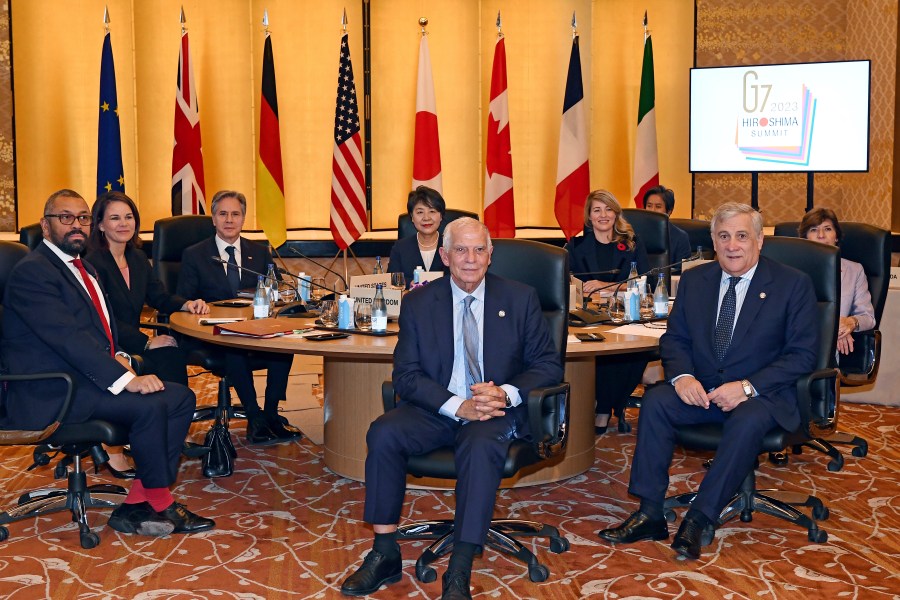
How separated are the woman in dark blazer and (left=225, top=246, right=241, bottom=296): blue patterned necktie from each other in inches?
32.7

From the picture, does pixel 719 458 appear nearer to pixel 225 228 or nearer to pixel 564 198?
pixel 225 228

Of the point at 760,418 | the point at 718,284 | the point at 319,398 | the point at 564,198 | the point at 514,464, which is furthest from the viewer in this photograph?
the point at 564,198

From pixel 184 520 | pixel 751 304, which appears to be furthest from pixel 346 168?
pixel 751 304

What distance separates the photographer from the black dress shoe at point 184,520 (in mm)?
4109

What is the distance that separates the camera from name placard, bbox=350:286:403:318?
15.0 ft

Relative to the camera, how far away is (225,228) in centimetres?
557

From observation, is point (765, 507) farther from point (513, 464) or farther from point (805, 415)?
point (513, 464)

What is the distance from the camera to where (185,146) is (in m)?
7.96

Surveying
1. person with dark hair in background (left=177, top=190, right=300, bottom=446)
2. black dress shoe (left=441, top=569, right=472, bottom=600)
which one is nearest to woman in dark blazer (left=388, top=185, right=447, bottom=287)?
person with dark hair in background (left=177, top=190, right=300, bottom=446)

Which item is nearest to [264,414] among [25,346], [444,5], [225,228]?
[225,228]

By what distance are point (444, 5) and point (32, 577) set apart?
20.8 feet

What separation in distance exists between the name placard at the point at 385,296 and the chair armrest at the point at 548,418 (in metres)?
1.21

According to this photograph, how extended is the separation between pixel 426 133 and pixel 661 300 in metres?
3.80

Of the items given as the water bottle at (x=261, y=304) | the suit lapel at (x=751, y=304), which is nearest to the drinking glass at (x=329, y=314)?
the water bottle at (x=261, y=304)
